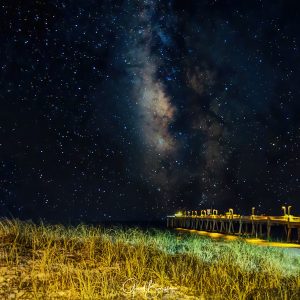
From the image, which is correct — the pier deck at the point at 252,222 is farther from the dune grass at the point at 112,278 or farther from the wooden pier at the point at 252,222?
the dune grass at the point at 112,278

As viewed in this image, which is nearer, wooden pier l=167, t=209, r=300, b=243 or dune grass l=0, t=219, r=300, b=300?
dune grass l=0, t=219, r=300, b=300

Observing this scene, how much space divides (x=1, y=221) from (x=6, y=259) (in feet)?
14.3

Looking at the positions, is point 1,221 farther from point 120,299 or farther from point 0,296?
point 120,299

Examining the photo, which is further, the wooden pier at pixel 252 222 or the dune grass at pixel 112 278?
the wooden pier at pixel 252 222

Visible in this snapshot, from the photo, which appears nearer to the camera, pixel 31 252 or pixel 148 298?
pixel 148 298

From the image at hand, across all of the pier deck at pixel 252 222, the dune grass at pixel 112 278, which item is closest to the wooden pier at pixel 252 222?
the pier deck at pixel 252 222

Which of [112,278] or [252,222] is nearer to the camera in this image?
[112,278]

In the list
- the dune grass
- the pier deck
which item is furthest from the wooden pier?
the dune grass

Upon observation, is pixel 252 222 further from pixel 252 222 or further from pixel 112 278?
pixel 112 278

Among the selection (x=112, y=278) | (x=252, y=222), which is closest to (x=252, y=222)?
(x=252, y=222)

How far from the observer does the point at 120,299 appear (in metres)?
5.99

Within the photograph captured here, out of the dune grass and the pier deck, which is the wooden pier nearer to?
the pier deck

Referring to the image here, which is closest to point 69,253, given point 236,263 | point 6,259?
point 6,259

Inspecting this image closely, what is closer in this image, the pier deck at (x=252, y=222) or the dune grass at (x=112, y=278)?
the dune grass at (x=112, y=278)
